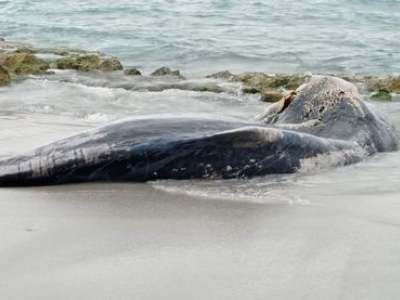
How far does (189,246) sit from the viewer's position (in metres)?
3.60

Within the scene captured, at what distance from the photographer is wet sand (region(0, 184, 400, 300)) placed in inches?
121

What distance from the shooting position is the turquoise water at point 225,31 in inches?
583

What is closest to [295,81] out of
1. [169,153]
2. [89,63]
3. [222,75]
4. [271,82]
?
[271,82]

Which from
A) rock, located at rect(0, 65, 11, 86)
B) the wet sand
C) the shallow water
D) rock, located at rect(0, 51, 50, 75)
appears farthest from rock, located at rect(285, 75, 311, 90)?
the wet sand

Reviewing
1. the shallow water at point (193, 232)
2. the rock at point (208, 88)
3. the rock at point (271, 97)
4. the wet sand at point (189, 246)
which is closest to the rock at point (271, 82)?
the rock at point (208, 88)

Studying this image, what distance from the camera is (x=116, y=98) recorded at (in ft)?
32.2

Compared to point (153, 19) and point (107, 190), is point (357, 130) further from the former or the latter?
point (153, 19)

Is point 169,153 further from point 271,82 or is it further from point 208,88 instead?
point 271,82

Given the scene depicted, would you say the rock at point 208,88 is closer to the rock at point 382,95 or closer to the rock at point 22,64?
the rock at point 382,95

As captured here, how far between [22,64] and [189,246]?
30.8 feet

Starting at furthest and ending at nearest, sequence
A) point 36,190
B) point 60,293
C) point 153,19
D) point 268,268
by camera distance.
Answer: point 153,19
point 36,190
point 268,268
point 60,293

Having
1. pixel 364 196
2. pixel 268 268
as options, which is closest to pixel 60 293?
pixel 268 268

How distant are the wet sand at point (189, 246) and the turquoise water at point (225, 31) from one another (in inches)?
371

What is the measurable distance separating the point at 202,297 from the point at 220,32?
1624 centimetres
